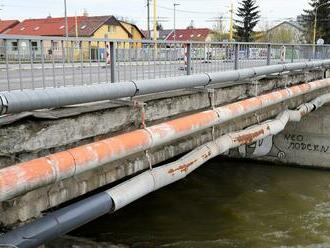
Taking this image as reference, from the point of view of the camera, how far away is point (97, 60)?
7121 millimetres

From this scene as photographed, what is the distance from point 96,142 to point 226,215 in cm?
799

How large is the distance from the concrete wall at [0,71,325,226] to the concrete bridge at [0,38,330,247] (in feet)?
0.04

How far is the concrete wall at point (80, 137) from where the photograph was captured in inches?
186

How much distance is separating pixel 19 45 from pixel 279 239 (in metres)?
7.94

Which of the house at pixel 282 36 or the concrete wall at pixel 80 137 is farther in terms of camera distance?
the house at pixel 282 36

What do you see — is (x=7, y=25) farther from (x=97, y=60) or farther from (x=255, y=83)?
(x=97, y=60)

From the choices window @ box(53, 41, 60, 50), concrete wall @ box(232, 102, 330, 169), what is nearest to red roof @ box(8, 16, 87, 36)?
concrete wall @ box(232, 102, 330, 169)

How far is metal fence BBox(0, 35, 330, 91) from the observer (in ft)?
18.4

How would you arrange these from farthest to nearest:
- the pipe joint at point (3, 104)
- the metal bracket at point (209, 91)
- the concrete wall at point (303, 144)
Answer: the concrete wall at point (303, 144) → the metal bracket at point (209, 91) → the pipe joint at point (3, 104)

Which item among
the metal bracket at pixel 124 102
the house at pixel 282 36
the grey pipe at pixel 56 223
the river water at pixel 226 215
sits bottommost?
the river water at pixel 226 215

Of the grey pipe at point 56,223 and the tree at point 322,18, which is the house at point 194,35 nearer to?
the tree at point 322,18

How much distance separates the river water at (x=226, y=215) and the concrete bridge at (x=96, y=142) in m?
2.81

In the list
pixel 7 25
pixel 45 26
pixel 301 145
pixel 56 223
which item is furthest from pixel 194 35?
pixel 56 223

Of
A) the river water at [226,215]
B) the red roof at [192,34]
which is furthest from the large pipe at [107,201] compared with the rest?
the red roof at [192,34]
